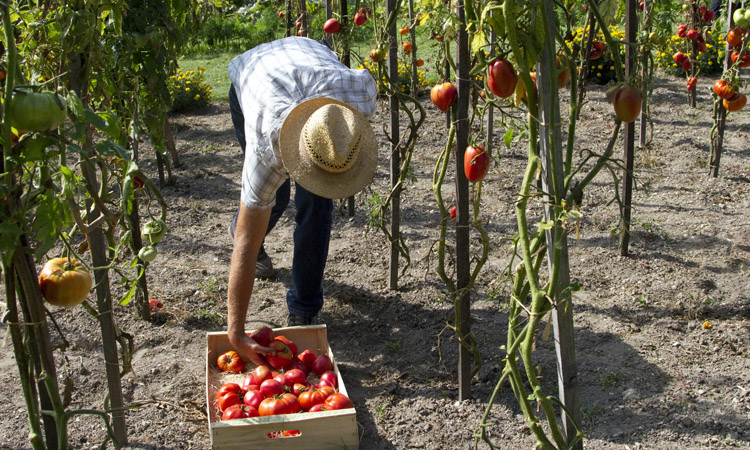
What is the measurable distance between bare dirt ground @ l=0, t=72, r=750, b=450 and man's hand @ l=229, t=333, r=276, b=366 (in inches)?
9.8

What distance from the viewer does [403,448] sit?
8.02ft

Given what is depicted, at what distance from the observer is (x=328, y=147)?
236 cm

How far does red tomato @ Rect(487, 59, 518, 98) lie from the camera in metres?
1.71

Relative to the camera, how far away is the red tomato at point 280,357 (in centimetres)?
273

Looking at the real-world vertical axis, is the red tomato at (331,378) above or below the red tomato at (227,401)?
below

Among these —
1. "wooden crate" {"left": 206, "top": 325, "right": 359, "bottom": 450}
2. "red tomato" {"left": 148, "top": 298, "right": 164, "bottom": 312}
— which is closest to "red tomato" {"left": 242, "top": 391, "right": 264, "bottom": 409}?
"wooden crate" {"left": 206, "top": 325, "right": 359, "bottom": 450}

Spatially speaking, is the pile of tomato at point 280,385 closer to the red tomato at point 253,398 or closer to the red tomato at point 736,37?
the red tomato at point 253,398

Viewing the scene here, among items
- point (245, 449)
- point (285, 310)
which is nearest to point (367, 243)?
point (285, 310)

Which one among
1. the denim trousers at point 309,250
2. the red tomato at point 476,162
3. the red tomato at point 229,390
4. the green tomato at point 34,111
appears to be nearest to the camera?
the green tomato at point 34,111

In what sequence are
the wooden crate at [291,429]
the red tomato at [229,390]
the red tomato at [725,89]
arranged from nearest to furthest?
the wooden crate at [291,429]
the red tomato at [229,390]
the red tomato at [725,89]

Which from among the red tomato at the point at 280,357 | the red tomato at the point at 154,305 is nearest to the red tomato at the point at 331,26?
the red tomato at the point at 154,305

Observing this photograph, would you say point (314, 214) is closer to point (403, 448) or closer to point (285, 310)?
point (285, 310)

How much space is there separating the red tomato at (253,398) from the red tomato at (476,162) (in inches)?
41.8

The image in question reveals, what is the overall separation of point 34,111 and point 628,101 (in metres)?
1.25
